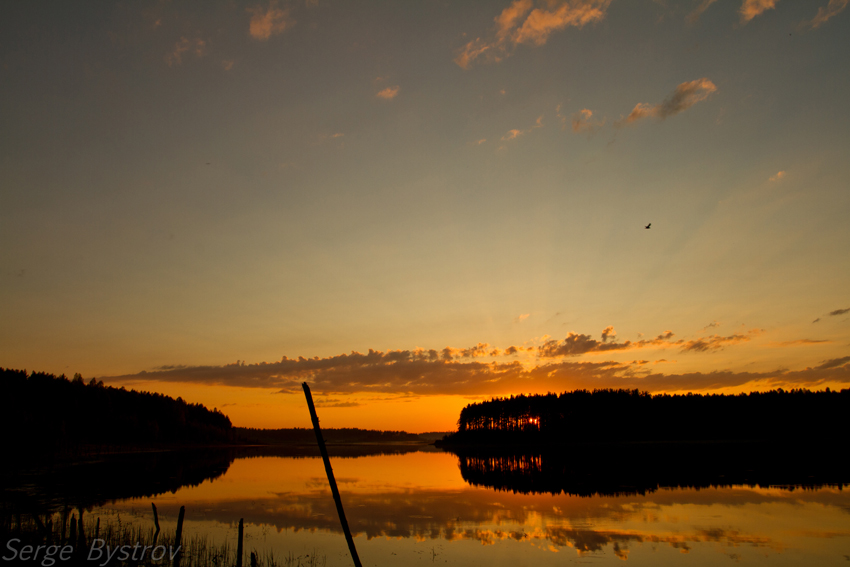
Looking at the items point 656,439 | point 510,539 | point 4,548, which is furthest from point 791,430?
point 4,548

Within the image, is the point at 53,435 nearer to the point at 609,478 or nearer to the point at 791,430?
the point at 609,478

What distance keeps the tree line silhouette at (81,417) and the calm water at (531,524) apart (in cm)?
6589

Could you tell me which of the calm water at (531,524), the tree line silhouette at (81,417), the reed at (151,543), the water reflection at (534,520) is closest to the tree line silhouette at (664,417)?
the tree line silhouette at (81,417)

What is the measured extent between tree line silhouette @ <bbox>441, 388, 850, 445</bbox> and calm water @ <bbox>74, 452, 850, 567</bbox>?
108307 mm

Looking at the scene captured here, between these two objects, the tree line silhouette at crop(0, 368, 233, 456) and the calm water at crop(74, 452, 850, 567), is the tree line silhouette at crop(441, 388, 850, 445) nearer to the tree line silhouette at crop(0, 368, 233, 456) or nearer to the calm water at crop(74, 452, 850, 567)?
the tree line silhouette at crop(0, 368, 233, 456)

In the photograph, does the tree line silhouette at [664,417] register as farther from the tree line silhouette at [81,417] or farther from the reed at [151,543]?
the reed at [151,543]

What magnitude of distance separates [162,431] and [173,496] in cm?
13397

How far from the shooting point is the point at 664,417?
141625 mm

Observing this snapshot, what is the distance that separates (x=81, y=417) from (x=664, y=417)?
148216 mm

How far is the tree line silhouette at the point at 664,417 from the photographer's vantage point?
13062 centimetres

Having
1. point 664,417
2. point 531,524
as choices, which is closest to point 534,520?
point 531,524

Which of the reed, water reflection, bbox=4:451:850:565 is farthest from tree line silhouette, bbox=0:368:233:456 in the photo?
the reed

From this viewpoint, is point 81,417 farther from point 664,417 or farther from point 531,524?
point 664,417

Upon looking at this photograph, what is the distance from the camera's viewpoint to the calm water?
66.5 ft
